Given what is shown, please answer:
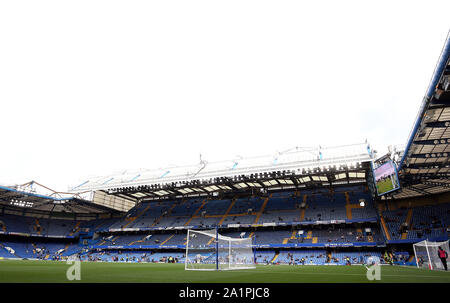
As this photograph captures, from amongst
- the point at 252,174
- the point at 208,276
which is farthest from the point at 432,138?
the point at 252,174

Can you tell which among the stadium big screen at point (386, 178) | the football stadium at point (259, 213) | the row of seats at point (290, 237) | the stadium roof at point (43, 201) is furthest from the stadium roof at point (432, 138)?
the stadium roof at point (43, 201)

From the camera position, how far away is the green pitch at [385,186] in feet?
89.1

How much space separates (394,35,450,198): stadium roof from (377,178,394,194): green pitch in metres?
1.61

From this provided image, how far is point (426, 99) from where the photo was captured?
609 inches

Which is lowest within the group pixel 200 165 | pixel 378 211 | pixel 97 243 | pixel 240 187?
pixel 97 243

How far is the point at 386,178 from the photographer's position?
1101 inches

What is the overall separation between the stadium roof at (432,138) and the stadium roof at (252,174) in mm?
8177

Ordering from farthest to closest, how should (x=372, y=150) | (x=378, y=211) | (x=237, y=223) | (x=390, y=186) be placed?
(x=237, y=223), (x=378, y=211), (x=372, y=150), (x=390, y=186)

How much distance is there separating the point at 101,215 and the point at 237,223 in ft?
116

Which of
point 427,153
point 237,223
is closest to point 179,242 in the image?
point 237,223

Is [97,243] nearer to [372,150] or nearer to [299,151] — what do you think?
[299,151]

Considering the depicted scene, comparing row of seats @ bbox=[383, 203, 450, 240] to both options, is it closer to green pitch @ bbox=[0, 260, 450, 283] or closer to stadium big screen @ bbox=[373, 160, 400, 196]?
stadium big screen @ bbox=[373, 160, 400, 196]

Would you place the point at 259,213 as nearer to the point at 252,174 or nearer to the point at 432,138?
the point at 252,174

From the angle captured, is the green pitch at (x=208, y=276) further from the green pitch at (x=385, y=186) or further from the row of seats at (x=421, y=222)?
the row of seats at (x=421, y=222)
